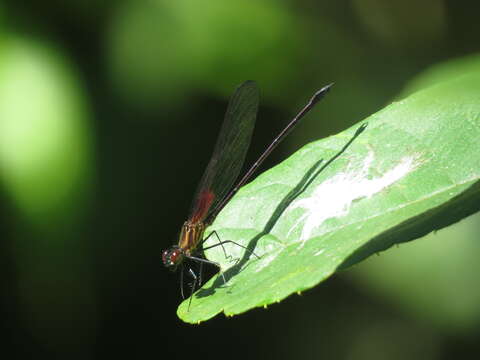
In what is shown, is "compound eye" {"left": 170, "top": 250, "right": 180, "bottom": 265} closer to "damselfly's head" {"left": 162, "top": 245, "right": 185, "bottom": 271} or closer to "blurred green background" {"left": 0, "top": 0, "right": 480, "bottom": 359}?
"damselfly's head" {"left": 162, "top": 245, "right": 185, "bottom": 271}

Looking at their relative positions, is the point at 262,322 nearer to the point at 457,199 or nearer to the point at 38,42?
the point at 38,42

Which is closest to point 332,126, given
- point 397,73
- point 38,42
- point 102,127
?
point 397,73

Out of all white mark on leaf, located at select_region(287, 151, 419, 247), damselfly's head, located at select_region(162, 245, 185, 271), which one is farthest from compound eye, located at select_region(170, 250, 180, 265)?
white mark on leaf, located at select_region(287, 151, 419, 247)

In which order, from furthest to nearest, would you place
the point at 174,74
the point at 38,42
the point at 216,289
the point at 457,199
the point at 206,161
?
the point at 206,161 → the point at 174,74 → the point at 38,42 → the point at 216,289 → the point at 457,199

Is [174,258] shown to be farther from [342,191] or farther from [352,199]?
[352,199]

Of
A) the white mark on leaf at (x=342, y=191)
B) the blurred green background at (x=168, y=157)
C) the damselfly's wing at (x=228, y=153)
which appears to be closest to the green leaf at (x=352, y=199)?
the white mark on leaf at (x=342, y=191)

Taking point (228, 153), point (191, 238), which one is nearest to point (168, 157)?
point (228, 153)
